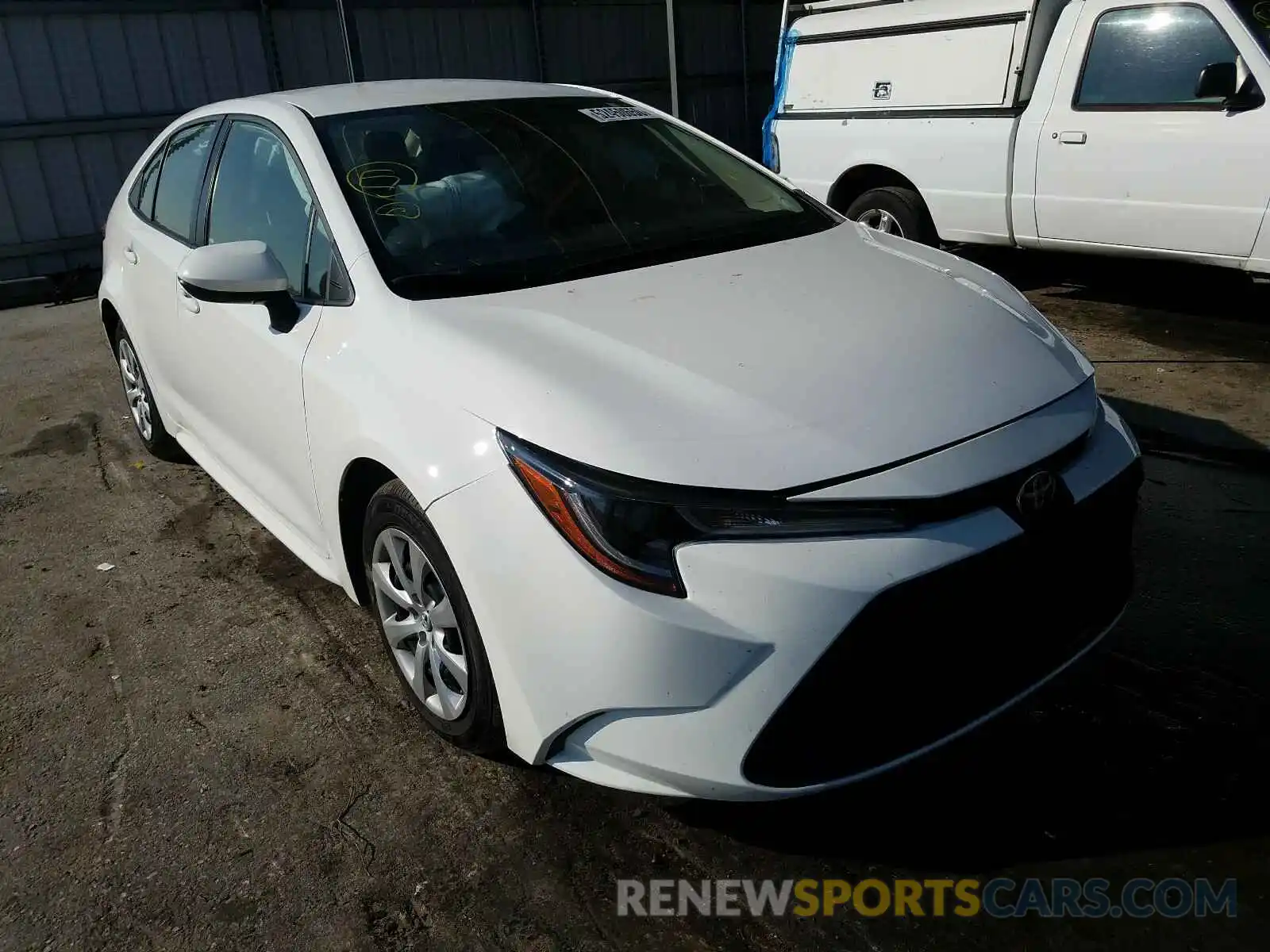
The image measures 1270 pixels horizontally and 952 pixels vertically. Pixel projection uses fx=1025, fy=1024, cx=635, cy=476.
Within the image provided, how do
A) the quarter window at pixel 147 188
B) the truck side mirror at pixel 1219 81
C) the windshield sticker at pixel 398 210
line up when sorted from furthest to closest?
the truck side mirror at pixel 1219 81
the quarter window at pixel 147 188
the windshield sticker at pixel 398 210

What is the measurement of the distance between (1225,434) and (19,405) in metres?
6.26

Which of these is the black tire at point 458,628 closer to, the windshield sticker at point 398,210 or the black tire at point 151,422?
the windshield sticker at point 398,210

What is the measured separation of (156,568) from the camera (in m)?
3.76

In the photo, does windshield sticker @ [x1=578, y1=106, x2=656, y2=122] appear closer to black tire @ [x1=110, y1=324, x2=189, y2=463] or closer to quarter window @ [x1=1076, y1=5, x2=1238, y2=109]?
black tire @ [x1=110, y1=324, x2=189, y2=463]

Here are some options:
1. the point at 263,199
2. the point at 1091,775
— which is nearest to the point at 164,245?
the point at 263,199

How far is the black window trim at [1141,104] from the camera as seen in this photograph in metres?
5.27

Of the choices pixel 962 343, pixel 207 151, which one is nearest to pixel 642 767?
pixel 962 343

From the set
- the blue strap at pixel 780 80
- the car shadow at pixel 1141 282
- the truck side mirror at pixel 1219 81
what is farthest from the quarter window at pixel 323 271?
the blue strap at pixel 780 80

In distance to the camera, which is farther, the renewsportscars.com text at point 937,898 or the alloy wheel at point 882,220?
the alloy wheel at point 882,220

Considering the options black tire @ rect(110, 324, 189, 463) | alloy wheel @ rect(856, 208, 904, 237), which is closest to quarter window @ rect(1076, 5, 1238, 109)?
alloy wheel @ rect(856, 208, 904, 237)

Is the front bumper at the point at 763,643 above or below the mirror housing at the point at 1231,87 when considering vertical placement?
below

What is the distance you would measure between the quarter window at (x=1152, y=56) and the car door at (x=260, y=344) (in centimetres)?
467

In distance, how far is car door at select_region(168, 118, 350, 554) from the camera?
9.20 feet

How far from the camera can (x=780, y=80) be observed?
763 cm
